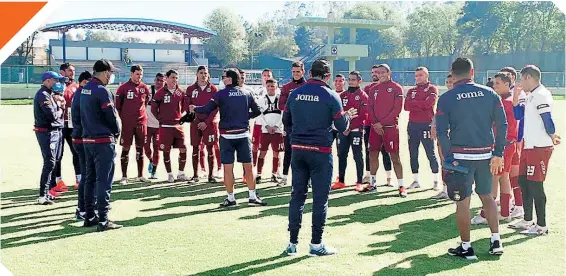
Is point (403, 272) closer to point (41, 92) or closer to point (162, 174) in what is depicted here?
point (41, 92)

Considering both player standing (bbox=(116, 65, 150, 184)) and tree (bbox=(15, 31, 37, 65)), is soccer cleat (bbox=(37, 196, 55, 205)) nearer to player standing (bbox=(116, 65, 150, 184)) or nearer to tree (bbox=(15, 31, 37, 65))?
player standing (bbox=(116, 65, 150, 184))

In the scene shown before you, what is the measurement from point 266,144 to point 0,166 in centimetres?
617

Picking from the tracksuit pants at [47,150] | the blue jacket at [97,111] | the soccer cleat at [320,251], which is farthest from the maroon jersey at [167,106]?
the soccer cleat at [320,251]

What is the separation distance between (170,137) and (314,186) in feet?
16.5

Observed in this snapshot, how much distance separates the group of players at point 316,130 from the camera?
5719 mm

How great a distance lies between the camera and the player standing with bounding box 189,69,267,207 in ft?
25.9

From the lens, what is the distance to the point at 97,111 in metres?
6.87

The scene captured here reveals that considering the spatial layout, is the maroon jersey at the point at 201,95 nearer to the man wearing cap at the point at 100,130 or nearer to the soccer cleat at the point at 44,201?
the soccer cleat at the point at 44,201

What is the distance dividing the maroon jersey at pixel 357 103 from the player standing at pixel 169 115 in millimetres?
3059

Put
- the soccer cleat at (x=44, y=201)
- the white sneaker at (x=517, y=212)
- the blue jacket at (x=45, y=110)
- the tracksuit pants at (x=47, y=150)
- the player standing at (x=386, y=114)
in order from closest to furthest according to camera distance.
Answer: the white sneaker at (x=517, y=212) → the blue jacket at (x=45, y=110) → the tracksuit pants at (x=47, y=150) → the soccer cleat at (x=44, y=201) → the player standing at (x=386, y=114)

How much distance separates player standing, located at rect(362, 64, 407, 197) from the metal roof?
4387cm

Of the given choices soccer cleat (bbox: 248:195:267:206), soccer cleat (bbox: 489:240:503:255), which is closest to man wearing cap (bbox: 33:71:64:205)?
soccer cleat (bbox: 248:195:267:206)

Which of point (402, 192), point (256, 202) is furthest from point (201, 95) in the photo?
point (402, 192)

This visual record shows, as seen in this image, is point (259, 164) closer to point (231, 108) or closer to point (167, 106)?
point (167, 106)
